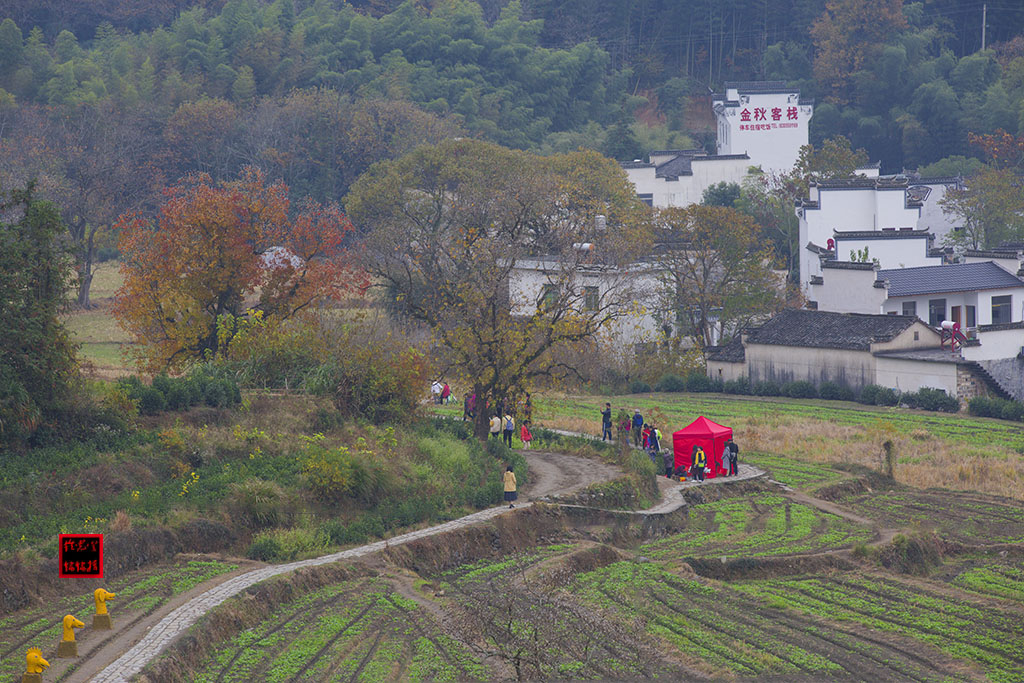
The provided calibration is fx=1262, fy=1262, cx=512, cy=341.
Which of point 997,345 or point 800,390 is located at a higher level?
point 997,345

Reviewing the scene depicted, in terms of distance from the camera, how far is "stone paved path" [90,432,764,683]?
15598mm

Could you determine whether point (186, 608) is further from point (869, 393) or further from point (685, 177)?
point (685, 177)

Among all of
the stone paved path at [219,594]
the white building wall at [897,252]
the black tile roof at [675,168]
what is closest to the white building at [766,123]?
the black tile roof at [675,168]

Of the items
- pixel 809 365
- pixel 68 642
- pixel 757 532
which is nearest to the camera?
pixel 68 642

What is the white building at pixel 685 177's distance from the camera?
242 ft

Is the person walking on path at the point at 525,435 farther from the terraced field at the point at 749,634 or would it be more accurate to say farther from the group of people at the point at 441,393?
the terraced field at the point at 749,634

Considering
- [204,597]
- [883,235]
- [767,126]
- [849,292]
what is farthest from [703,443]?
[767,126]

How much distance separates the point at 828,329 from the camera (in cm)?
4766

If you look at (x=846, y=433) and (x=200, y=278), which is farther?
(x=846, y=433)

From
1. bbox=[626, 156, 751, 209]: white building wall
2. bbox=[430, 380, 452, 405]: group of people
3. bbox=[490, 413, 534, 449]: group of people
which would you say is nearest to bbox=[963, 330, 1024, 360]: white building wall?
bbox=[430, 380, 452, 405]: group of people

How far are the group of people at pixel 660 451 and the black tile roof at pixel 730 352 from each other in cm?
1715

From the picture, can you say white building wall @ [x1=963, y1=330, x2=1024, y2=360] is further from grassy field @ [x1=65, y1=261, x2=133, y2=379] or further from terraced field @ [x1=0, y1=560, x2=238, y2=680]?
terraced field @ [x1=0, y1=560, x2=238, y2=680]

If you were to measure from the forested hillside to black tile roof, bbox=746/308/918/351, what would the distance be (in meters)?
26.3

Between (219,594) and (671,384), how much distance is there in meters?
33.1
